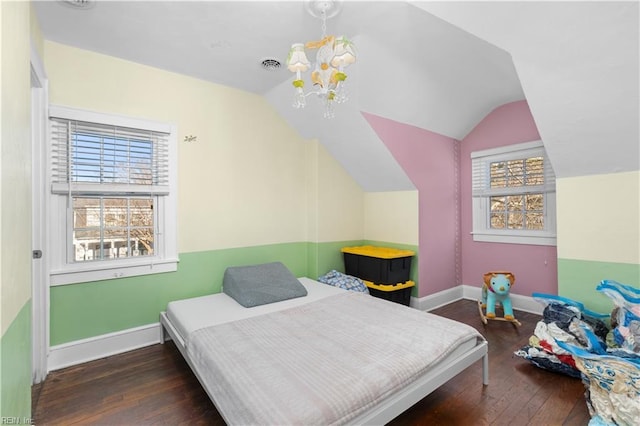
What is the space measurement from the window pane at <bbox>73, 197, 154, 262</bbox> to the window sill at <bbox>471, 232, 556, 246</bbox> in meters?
3.85

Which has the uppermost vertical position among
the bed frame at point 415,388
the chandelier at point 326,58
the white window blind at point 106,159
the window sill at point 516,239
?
the chandelier at point 326,58

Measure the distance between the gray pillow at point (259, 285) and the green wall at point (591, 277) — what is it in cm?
235

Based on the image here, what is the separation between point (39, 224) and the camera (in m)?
2.09

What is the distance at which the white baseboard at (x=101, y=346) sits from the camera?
228cm

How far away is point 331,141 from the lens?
11.6 ft

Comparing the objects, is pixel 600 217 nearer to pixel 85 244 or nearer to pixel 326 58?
pixel 326 58

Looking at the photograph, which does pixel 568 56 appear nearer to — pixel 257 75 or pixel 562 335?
pixel 562 335

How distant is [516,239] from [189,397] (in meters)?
3.74

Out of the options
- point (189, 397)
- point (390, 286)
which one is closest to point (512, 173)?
point (390, 286)

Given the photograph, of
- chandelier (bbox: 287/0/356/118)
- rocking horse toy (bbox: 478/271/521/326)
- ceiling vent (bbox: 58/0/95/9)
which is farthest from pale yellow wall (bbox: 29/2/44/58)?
rocking horse toy (bbox: 478/271/521/326)

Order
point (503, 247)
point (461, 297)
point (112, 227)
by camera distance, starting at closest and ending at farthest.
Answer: point (112, 227) → point (503, 247) → point (461, 297)

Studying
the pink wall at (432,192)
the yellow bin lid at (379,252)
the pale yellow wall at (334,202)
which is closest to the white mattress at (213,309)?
the yellow bin lid at (379,252)

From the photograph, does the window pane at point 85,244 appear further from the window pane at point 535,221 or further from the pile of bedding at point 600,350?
the window pane at point 535,221

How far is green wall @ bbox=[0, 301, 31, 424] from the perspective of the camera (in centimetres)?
103
